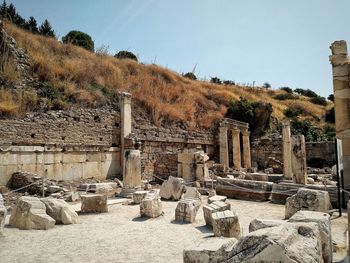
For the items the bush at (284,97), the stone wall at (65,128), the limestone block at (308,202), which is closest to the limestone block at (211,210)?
the limestone block at (308,202)

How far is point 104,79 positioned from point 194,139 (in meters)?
7.81

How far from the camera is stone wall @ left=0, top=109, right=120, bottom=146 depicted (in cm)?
1379

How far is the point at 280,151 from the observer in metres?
25.0

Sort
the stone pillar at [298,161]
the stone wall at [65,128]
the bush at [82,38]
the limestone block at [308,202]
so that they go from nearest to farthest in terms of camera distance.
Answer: the limestone block at [308,202] < the stone pillar at [298,161] < the stone wall at [65,128] < the bush at [82,38]

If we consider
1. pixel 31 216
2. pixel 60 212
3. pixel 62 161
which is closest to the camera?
pixel 31 216

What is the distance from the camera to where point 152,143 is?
793 inches

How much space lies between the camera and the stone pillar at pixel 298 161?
1233cm

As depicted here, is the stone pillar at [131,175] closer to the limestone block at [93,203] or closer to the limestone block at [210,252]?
the limestone block at [93,203]

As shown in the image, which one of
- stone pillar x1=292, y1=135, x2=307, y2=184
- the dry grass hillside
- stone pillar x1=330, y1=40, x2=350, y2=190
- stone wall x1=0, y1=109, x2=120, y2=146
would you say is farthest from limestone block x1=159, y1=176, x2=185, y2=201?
the dry grass hillside

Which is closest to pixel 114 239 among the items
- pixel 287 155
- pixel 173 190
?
pixel 173 190

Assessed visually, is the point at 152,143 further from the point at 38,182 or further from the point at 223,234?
the point at 223,234

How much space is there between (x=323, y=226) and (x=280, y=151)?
21460 mm

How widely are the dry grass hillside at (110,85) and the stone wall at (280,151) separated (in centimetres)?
436

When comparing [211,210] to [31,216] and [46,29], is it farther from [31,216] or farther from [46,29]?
[46,29]
